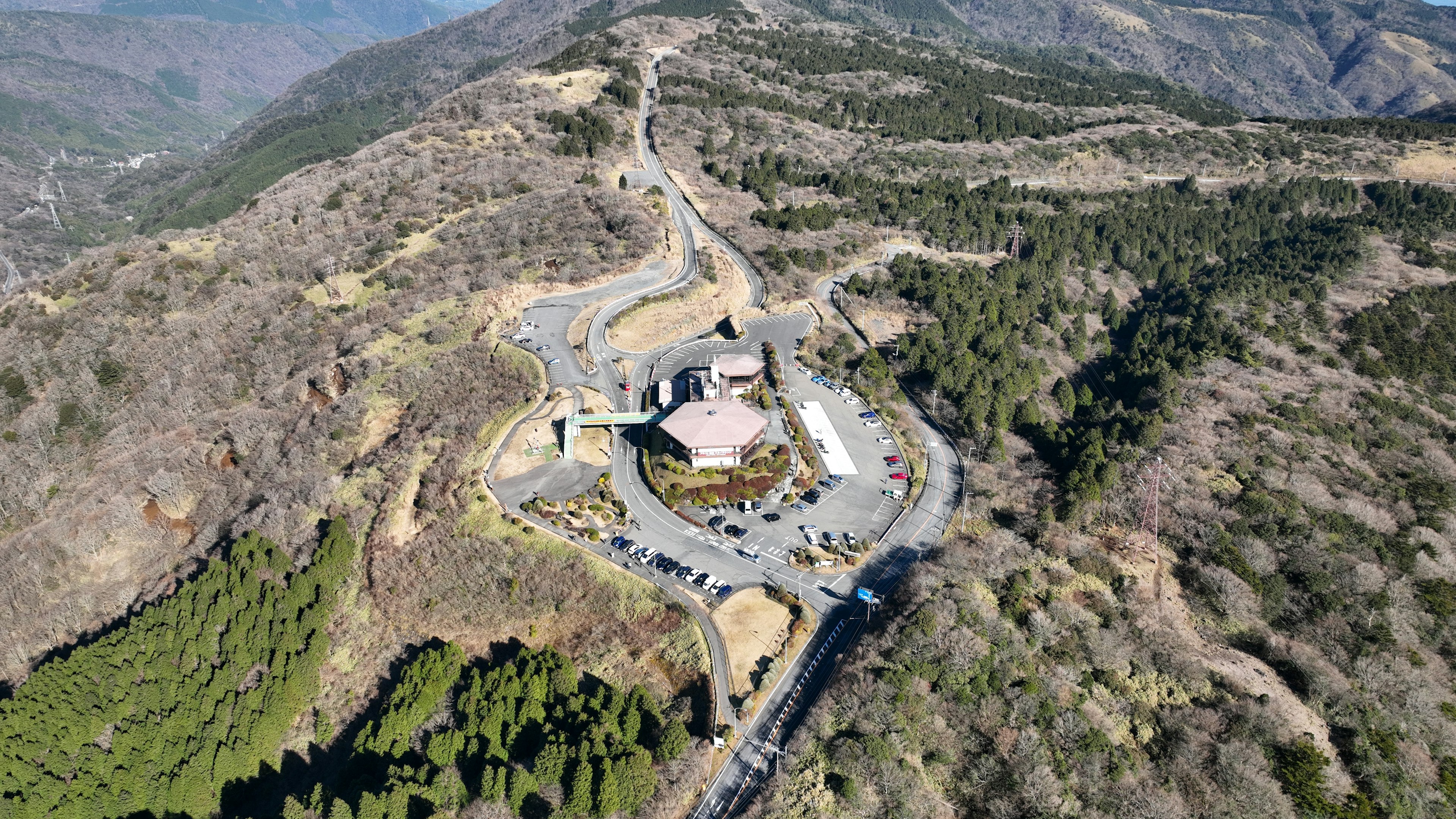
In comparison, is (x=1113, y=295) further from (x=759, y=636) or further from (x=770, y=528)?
(x=759, y=636)

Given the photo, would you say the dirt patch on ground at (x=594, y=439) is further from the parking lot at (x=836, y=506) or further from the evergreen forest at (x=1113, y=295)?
the evergreen forest at (x=1113, y=295)

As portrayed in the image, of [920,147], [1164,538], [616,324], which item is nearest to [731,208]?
[616,324]

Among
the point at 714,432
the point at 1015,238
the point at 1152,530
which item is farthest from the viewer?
the point at 1015,238

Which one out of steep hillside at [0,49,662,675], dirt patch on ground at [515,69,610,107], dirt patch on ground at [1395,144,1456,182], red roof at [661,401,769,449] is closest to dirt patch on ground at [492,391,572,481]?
steep hillside at [0,49,662,675]

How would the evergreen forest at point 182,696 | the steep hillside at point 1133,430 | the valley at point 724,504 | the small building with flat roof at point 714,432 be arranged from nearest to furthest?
the steep hillside at point 1133,430 < the valley at point 724,504 < the evergreen forest at point 182,696 < the small building with flat roof at point 714,432

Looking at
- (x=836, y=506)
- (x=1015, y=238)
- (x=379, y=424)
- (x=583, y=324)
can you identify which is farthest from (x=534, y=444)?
(x=1015, y=238)

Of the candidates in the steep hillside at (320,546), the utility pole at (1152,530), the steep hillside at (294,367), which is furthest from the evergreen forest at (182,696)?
the utility pole at (1152,530)
